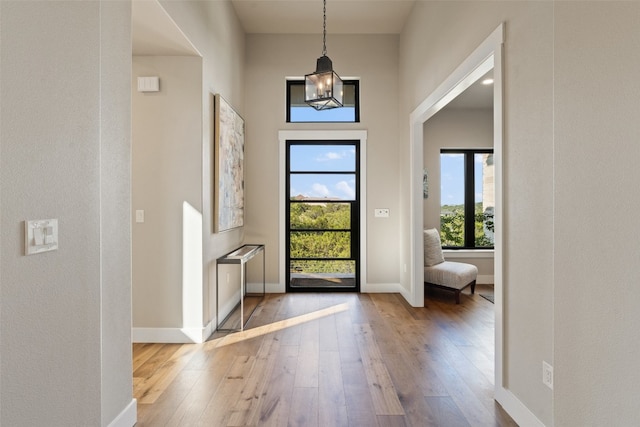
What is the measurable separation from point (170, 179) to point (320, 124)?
2525 mm

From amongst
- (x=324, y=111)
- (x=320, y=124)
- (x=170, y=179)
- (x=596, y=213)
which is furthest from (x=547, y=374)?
(x=324, y=111)

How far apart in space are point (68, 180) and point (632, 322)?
2161mm

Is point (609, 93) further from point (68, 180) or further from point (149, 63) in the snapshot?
point (149, 63)

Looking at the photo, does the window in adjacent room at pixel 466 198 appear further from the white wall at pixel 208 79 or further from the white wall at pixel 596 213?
the white wall at pixel 596 213

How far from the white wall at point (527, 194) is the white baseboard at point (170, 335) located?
2.44 meters

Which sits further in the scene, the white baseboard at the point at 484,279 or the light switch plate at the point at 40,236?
Answer: the white baseboard at the point at 484,279

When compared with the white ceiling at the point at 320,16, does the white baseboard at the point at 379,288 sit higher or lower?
lower

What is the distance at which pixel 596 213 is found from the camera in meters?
→ 1.38

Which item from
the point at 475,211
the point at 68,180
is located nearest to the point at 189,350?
the point at 68,180

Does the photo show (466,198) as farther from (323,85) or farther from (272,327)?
(272,327)

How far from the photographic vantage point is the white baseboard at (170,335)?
3275 mm

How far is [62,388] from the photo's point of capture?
149 cm

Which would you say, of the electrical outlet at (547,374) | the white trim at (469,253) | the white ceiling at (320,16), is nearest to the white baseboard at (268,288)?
the white trim at (469,253)

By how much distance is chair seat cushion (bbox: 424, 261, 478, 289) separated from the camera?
4.75 meters
